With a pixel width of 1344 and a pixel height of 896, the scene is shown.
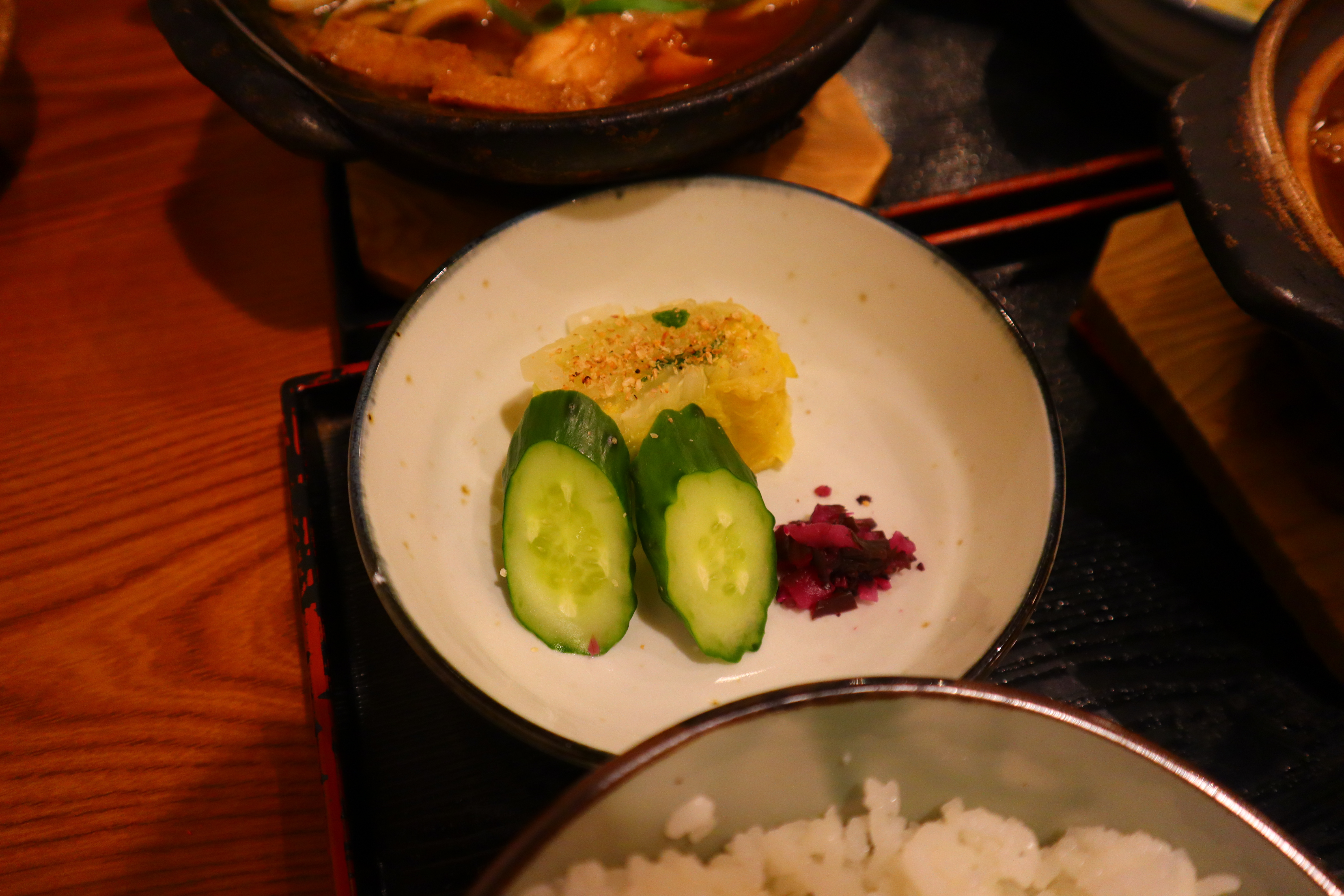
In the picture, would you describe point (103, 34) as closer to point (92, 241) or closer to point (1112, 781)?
point (92, 241)

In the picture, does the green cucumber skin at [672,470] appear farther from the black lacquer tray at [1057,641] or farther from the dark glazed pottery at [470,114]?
the dark glazed pottery at [470,114]

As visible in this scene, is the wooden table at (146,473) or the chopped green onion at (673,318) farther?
the chopped green onion at (673,318)

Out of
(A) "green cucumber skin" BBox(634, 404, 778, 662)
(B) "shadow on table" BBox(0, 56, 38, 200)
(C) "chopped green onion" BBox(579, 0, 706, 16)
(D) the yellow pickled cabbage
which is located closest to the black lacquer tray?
(A) "green cucumber skin" BBox(634, 404, 778, 662)

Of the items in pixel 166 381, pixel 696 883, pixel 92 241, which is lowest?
pixel 166 381

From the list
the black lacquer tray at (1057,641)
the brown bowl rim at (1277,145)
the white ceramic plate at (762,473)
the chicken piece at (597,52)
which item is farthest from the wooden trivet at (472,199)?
the brown bowl rim at (1277,145)

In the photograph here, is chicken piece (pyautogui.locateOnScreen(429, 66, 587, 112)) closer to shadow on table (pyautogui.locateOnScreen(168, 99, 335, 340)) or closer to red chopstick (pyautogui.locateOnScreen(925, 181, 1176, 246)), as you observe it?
shadow on table (pyautogui.locateOnScreen(168, 99, 335, 340))

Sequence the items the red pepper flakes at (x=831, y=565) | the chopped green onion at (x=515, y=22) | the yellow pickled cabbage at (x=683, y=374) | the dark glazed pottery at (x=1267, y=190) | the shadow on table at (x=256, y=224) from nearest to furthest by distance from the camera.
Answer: the dark glazed pottery at (x=1267, y=190) → the red pepper flakes at (x=831, y=565) → the yellow pickled cabbage at (x=683, y=374) → the chopped green onion at (x=515, y=22) → the shadow on table at (x=256, y=224)

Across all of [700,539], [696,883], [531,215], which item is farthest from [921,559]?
[531,215]
